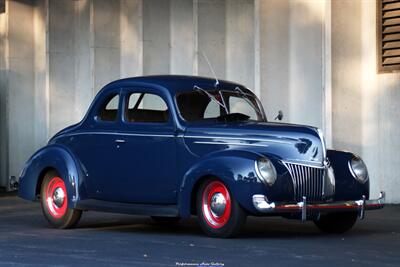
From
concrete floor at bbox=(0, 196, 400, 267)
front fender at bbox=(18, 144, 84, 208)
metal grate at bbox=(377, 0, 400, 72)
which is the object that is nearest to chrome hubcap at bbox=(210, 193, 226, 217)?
concrete floor at bbox=(0, 196, 400, 267)

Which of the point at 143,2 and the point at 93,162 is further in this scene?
the point at 143,2

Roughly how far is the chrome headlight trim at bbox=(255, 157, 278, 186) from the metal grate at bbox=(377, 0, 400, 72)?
19.2 feet

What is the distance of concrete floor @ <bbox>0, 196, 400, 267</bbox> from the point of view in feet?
28.4

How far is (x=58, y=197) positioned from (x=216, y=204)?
103 inches

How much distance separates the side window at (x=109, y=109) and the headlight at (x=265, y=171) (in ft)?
8.37

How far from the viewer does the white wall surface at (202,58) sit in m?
15.6

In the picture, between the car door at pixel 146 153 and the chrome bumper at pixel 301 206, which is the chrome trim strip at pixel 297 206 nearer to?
the chrome bumper at pixel 301 206

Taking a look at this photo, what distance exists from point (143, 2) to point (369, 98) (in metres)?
5.40

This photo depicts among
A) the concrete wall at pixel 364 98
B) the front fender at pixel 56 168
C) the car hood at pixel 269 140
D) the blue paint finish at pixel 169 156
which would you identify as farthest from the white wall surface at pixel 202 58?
the front fender at pixel 56 168

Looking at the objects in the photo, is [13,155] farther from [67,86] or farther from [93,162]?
[93,162]

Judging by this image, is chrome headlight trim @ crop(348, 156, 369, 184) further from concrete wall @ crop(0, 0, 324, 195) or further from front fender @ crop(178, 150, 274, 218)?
concrete wall @ crop(0, 0, 324, 195)

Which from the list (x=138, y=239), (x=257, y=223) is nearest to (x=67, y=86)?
(x=257, y=223)

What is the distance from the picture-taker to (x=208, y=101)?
37.4 ft

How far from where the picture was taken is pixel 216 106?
37.2ft
